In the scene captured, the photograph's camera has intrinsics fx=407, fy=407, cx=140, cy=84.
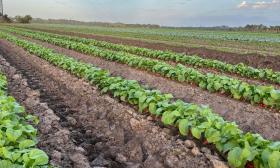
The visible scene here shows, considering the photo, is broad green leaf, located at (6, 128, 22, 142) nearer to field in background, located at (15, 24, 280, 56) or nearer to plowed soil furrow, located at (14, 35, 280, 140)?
plowed soil furrow, located at (14, 35, 280, 140)

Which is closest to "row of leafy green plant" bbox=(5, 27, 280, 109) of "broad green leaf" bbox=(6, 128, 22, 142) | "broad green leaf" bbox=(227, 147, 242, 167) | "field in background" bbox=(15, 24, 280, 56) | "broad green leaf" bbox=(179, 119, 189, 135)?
"broad green leaf" bbox=(179, 119, 189, 135)

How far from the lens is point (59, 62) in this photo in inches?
535

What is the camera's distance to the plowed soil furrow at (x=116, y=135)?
5.51 m

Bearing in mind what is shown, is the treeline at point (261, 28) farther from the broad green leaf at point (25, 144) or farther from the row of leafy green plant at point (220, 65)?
the broad green leaf at point (25, 144)

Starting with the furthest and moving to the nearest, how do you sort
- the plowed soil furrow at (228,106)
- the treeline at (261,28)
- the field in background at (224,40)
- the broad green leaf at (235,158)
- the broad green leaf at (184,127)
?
the treeline at (261,28) < the field in background at (224,40) < the plowed soil furrow at (228,106) < the broad green leaf at (184,127) < the broad green leaf at (235,158)

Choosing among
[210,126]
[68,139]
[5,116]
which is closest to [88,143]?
[68,139]

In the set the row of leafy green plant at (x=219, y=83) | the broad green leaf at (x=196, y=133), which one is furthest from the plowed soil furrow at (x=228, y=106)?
the broad green leaf at (x=196, y=133)

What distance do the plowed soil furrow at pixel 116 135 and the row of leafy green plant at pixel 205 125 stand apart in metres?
0.20

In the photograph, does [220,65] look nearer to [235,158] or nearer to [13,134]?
[235,158]

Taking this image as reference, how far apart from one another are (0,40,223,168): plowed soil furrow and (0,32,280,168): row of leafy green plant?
0.65ft

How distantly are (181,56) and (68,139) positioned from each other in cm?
1040

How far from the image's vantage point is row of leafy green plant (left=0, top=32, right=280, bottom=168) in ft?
15.4

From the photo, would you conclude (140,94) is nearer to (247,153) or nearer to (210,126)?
(210,126)

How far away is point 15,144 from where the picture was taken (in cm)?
465
